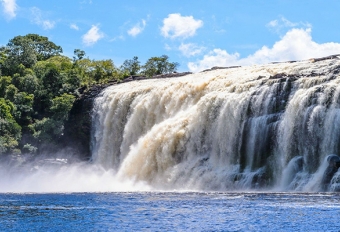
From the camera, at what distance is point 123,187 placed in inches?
2156

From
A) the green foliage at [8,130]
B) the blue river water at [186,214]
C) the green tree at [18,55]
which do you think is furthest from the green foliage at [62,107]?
the blue river water at [186,214]

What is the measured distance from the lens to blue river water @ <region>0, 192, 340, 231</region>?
27.2m

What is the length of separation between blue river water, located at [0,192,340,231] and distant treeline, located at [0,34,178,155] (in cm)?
3800

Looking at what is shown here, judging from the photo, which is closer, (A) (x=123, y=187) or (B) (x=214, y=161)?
(B) (x=214, y=161)

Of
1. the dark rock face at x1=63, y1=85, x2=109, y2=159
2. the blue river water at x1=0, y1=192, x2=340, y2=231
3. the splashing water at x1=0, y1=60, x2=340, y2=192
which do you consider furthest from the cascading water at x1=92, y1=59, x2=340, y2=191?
the dark rock face at x1=63, y1=85, x2=109, y2=159

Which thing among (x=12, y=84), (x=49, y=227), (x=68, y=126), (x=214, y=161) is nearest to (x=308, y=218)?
(x=49, y=227)

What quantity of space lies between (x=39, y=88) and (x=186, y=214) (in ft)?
200

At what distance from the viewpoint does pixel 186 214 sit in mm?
30969

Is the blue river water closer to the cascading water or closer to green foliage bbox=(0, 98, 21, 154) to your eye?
the cascading water

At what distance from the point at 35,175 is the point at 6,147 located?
248 inches

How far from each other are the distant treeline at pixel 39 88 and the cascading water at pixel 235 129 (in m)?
15.6

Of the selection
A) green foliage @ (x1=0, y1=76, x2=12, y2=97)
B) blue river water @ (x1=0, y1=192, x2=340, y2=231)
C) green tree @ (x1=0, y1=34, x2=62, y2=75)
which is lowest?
blue river water @ (x1=0, y1=192, x2=340, y2=231)

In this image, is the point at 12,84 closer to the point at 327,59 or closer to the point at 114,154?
the point at 114,154

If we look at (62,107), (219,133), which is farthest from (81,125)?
(219,133)
